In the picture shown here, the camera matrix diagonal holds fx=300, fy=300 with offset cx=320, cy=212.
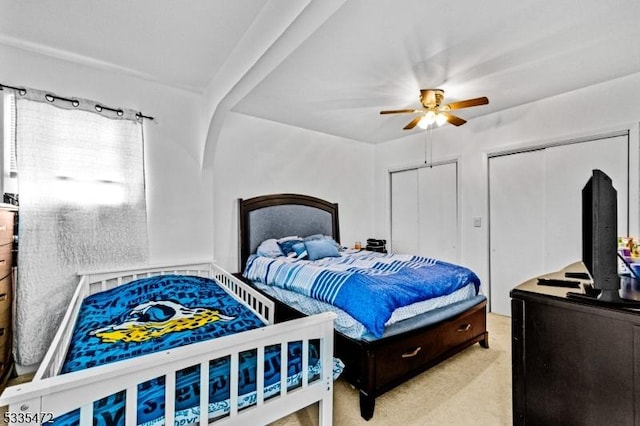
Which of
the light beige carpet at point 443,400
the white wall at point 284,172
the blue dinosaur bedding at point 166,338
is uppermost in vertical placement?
the white wall at point 284,172

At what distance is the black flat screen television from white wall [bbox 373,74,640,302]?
7.35 ft

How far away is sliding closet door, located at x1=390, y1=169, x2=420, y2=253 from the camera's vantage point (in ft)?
15.0

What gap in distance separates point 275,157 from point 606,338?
3453 millimetres

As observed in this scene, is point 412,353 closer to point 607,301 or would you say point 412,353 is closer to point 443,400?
point 443,400

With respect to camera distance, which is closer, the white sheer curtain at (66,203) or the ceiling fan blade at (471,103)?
the white sheer curtain at (66,203)

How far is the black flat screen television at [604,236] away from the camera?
1115mm

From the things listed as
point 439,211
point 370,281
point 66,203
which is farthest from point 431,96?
point 66,203

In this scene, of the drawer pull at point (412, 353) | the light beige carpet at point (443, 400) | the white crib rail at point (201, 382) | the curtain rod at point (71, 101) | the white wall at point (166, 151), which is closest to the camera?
the white crib rail at point (201, 382)

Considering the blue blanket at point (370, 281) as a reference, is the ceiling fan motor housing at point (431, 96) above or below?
above

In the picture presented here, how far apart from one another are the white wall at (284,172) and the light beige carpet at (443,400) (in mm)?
2013

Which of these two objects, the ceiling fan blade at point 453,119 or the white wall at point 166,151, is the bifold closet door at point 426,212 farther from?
the white wall at point 166,151

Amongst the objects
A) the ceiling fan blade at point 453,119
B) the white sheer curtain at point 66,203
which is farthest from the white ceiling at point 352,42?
the white sheer curtain at point 66,203

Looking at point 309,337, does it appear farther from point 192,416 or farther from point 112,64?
point 112,64

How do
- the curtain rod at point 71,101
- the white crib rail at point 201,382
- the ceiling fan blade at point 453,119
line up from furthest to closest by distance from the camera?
the ceiling fan blade at point 453,119
the curtain rod at point 71,101
the white crib rail at point 201,382
